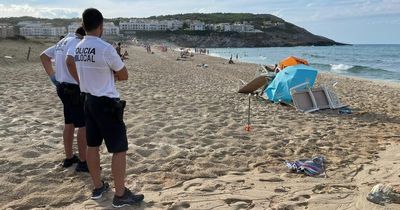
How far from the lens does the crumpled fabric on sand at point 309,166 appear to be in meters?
5.06

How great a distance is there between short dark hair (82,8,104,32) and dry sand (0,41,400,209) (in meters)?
1.66

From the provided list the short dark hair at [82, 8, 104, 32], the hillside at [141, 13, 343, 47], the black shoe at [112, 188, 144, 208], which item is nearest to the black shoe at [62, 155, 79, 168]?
the black shoe at [112, 188, 144, 208]

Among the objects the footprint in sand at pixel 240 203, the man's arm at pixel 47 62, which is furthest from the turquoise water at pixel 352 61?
the man's arm at pixel 47 62

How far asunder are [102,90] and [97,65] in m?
0.23

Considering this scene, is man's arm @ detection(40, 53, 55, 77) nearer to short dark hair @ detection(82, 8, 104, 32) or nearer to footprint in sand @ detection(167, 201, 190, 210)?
short dark hair @ detection(82, 8, 104, 32)

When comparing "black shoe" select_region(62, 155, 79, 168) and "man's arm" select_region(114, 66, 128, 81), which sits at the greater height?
"man's arm" select_region(114, 66, 128, 81)

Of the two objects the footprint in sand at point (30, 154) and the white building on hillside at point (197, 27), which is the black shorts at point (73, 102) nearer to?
the footprint in sand at point (30, 154)

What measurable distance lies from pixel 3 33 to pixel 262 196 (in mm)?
51046

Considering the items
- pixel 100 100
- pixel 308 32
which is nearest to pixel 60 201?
pixel 100 100

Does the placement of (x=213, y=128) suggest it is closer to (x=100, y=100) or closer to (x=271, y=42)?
(x=100, y=100)

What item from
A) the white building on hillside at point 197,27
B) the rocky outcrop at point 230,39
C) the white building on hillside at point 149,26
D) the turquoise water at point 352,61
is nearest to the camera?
→ the turquoise water at point 352,61

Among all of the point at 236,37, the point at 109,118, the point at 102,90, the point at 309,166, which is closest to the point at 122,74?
the point at 102,90

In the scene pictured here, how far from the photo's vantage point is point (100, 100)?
12.6ft

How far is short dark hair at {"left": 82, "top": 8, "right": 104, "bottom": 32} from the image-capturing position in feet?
12.4
